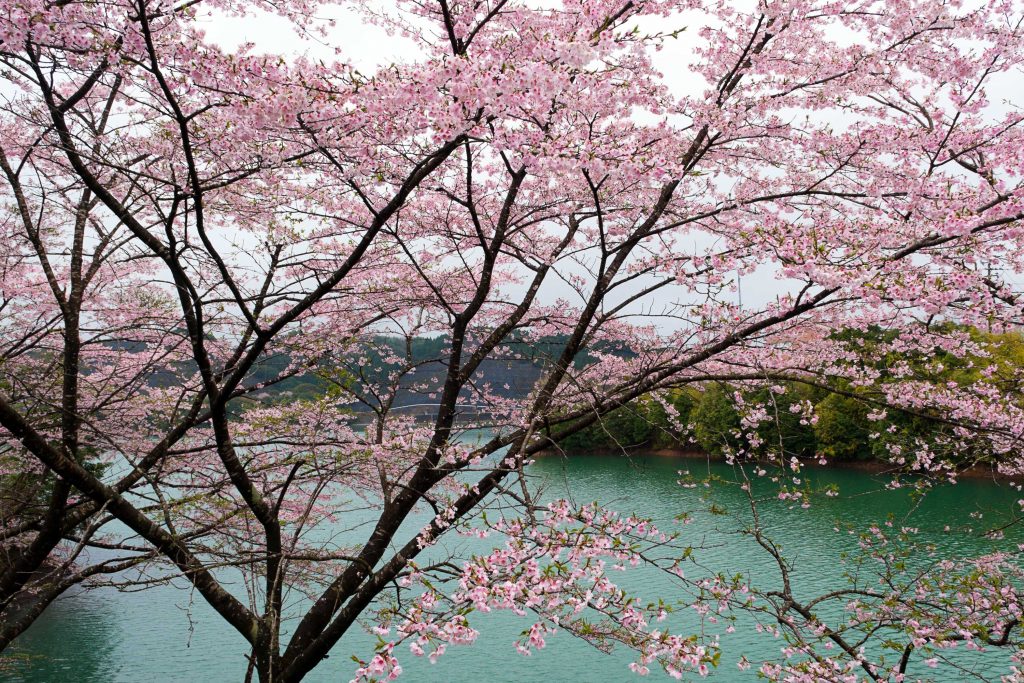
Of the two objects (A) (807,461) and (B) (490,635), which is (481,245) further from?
(A) (807,461)

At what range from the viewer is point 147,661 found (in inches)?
623

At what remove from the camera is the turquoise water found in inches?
575

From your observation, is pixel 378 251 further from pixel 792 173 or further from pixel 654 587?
pixel 654 587

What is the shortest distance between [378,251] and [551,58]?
3405mm

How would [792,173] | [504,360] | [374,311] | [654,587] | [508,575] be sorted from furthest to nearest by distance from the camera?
1. [654,587]
2. [504,360]
3. [374,311]
4. [792,173]
5. [508,575]

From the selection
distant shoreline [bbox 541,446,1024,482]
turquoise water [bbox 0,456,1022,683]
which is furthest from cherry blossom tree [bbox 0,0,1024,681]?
distant shoreline [bbox 541,446,1024,482]

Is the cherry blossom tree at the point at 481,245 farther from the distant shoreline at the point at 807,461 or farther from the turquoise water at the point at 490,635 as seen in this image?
the distant shoreline at the point at 807,461

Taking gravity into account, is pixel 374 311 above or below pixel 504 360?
above

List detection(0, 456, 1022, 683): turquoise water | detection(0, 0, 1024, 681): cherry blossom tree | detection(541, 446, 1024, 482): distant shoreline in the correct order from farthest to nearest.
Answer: detection(541, 446, 1024, 482): distant shoreline, detection(0, 456, 1022, 683): turquoise water, detection(0, 0, 1024, 681): cherry blossom tree

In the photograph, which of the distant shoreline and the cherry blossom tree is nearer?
the cherry blossom tree

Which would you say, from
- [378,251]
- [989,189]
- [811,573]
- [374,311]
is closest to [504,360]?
[374,311]

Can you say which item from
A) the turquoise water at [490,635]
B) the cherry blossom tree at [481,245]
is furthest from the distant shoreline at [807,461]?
the cherry blossom tree at [481,245]

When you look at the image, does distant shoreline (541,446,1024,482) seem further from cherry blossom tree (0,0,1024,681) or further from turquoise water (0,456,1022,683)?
cherry blossom tree (0,0,1024,681)

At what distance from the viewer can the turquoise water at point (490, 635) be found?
575 inches
